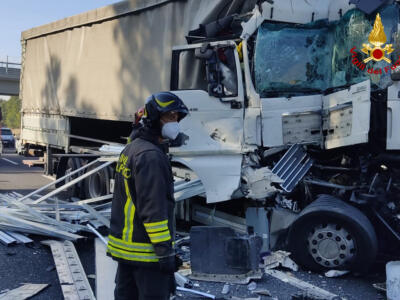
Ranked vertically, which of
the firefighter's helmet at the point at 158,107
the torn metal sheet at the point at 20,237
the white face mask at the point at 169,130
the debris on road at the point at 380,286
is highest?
the firefighter's helmet at the point at 158,107

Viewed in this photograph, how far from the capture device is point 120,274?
306 cm

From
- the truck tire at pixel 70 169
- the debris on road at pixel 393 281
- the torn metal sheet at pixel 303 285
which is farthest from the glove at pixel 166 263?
the truck tire at pixel 70 169

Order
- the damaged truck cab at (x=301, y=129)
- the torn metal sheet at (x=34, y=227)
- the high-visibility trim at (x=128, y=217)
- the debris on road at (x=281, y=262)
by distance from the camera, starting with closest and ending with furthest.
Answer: the high-visibility trim at (x=128, y=217)
the damaged truck cab at (x=301, y=129)
the debris on road at (x=281, y=262)
the torn metal sheet at (x=34, y=227)

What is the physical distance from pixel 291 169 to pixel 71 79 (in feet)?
20.3

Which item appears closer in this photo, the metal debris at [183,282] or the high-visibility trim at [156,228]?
the high-visibility trim at [156,228]

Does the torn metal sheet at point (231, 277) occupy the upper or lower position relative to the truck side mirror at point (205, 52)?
lower

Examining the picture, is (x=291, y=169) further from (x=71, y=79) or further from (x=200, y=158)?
(x=71, y=79)

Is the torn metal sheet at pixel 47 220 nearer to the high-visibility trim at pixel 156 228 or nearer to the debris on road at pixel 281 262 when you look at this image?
the debris on road at pixel 281 262

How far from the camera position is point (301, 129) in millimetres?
5879

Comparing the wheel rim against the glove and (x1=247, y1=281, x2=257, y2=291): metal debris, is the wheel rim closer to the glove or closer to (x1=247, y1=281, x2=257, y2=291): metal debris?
(x1=247, y1=281, x2=257, y2=291): metal debris

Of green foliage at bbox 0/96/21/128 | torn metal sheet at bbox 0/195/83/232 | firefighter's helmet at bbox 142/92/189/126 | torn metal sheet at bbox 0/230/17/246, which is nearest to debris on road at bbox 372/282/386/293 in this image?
firefighter's helmet at bbox 142/92/189/126

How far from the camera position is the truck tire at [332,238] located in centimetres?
524

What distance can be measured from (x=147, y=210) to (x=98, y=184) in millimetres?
6649

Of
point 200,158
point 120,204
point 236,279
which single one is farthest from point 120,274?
point 200,158
